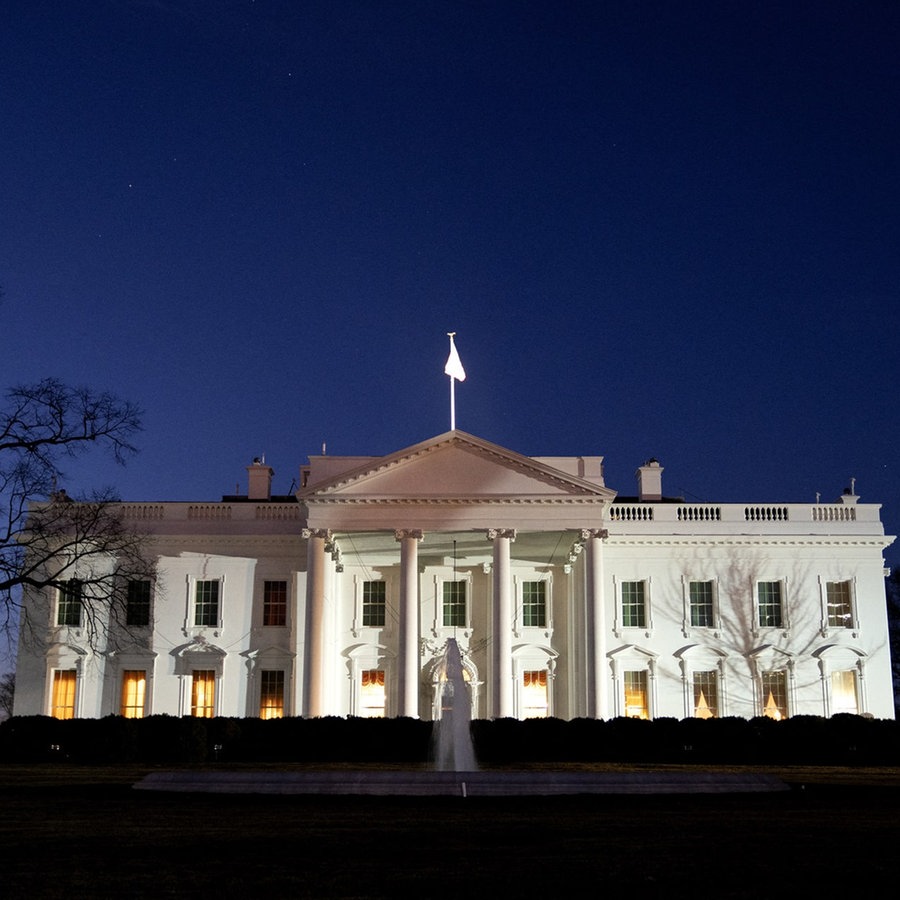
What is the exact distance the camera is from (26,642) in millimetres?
41000

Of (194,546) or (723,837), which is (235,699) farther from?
(723,837)

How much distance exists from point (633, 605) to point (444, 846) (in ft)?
99.0

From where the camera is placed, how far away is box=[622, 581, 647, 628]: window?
42.2 metres

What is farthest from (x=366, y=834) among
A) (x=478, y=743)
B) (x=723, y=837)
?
(x=478, y=743)

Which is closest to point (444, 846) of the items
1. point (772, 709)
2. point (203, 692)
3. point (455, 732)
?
point (455, 732)

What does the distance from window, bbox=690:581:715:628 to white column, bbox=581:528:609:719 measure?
511 centimetres

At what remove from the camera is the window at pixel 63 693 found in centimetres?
4131

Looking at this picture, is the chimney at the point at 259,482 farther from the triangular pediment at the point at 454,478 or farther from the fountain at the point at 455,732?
the fountain at the point at 455,732

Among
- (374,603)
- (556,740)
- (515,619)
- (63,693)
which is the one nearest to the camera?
(556,740)

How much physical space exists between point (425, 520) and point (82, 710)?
A: 45.9 ft

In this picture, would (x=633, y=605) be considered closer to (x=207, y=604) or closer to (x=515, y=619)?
(x=515, y=619)

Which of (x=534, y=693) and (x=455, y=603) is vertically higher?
(x=455, y=603)

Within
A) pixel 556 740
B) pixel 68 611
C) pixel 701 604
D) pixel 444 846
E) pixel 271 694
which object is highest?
pixel 701 604

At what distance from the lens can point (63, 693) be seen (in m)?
41.5
